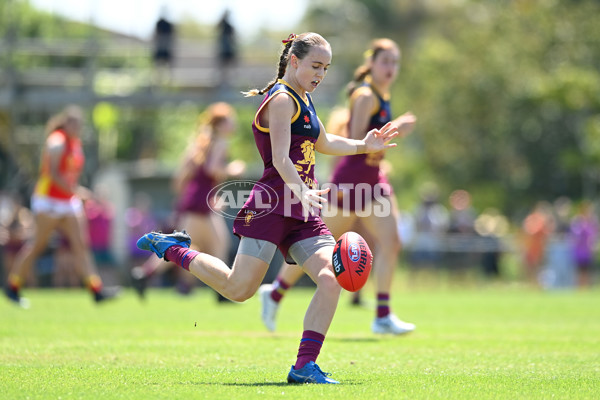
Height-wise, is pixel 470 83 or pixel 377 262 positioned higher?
pixel 470 83

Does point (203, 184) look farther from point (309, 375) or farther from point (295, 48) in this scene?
point (309, 375)

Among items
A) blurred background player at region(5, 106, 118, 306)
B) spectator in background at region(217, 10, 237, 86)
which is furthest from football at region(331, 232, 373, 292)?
spectator in background at region(217, 10, 237, 86)

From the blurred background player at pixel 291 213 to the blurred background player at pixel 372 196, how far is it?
10.4 ft

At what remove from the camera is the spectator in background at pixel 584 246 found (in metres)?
23.4

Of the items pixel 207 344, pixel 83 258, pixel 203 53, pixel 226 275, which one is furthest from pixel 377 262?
pixel 203 53

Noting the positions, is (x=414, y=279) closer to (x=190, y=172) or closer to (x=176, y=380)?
(x=190, y=172)

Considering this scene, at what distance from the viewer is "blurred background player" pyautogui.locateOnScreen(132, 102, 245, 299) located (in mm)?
14797

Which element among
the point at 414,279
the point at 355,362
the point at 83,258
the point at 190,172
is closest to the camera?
the point at 355,362

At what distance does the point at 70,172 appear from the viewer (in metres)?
14.1

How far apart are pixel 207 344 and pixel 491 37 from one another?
34672 mm

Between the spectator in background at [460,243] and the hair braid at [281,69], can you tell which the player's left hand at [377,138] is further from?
the spectator in background at [460,243]

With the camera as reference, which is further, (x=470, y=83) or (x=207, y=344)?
(x=470, y=83)

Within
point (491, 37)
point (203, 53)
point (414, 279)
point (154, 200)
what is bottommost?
point (414, 279)

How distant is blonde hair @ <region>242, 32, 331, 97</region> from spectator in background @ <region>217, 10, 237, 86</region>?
19006 millimetres
